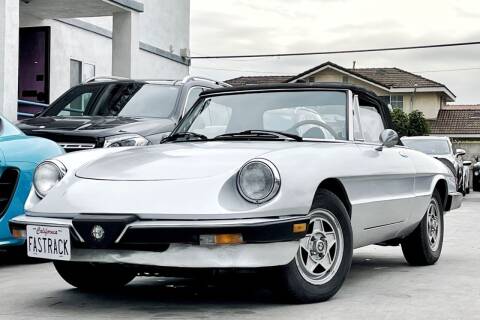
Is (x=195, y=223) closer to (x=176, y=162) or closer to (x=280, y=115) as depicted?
(x=176, y=162)

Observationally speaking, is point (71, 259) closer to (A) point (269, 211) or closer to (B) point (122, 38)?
(A) point (269, 211)

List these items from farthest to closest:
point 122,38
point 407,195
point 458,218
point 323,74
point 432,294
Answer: point 323,74 → point 122,38 → point 458,218 → point 407,195 → point 432,294

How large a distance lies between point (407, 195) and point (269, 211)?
2197 millimetres

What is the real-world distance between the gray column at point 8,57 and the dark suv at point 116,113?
278 centimetres

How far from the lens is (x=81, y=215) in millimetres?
4867

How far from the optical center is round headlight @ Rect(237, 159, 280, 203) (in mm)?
4789

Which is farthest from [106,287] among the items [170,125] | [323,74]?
[323,74]

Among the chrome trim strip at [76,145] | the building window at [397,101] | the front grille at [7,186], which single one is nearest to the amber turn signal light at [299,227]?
the front grille at [7,186]

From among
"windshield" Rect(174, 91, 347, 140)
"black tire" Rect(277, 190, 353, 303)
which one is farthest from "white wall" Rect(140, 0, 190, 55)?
"black tire" Rect(277, 190, 353, 303)

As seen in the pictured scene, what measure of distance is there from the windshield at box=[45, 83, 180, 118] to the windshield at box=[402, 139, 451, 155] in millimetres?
11764

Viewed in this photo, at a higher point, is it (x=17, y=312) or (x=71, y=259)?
(x=71, y=259)

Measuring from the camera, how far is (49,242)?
195 inches

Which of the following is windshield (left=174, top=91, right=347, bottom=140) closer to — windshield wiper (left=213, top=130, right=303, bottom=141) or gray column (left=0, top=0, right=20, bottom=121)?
windshield wiper (left=213, top=130, right=303, bottom=141)

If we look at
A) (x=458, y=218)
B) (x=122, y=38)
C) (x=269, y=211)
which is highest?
(x=122, y=38)
